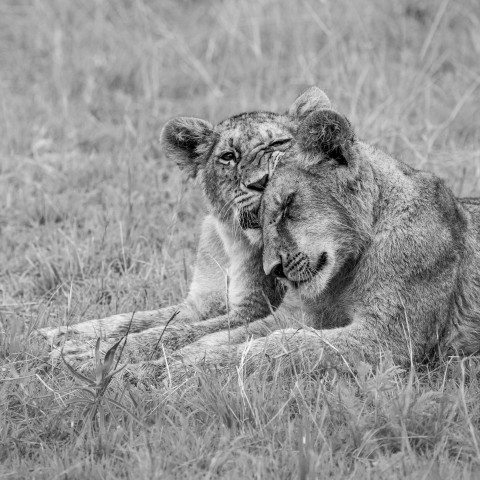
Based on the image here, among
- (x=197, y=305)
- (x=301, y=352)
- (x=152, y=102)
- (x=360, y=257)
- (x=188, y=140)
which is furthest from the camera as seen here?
(x=152, y=102)

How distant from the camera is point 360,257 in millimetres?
4902

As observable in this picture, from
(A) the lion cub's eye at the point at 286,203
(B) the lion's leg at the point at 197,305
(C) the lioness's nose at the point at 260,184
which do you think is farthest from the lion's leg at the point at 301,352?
(C) the lioness's nose at the point at 260,184

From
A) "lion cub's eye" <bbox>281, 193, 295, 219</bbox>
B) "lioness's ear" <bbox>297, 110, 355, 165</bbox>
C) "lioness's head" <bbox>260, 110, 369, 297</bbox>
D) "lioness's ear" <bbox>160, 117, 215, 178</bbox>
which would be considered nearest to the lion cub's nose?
"lioness's head" <bbox>260, 110, 369, 297</bbox>

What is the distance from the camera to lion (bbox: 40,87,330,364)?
16.8 feet

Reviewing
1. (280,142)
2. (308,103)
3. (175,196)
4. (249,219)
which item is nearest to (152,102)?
(175,196)

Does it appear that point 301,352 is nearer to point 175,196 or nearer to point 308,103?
point 308,103

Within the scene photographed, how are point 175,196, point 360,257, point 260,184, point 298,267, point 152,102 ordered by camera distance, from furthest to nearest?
1. point 152,102
2. point 175,196
3. point 260,184
4. point 360,257
5. point 298,267

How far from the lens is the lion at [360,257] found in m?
4.63

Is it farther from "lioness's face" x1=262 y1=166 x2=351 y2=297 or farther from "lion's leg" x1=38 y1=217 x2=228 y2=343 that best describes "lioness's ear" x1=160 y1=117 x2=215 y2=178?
"lioness's face" x1=262 y1=166 x2=351 y2=297

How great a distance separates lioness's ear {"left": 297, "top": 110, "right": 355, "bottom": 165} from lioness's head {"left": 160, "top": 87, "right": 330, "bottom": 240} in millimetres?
280

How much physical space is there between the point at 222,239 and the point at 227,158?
20.1 inches

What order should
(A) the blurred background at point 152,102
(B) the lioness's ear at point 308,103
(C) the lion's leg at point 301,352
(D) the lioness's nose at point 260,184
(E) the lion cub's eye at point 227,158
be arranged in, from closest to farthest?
1. (C) the lion's leg at point 301,352
2. (D) the lioness's nose at point 260,184
3. (E) the lion cub's eye at point 227,158
4. (B) the lioness's ear at point 308,103
5. (A) the blurred background at point 152,102

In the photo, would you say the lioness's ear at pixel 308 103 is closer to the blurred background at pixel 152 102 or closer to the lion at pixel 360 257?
the lion at pixel 360 257

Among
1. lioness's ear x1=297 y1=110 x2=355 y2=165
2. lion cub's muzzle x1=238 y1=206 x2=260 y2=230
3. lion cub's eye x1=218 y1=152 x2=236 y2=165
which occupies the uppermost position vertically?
lioness's ear x1=297 y1=110 x2=355 y2=165
